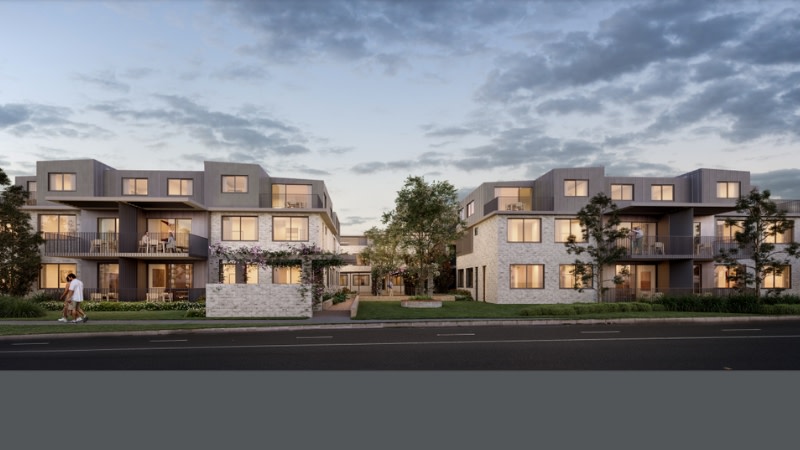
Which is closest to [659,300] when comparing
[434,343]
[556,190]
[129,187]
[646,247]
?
[646,247]

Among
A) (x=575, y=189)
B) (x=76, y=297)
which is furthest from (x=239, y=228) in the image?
(x=575, y=189)

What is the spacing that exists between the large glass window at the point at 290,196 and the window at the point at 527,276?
1485 centimetres

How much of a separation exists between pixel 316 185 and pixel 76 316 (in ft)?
68.7

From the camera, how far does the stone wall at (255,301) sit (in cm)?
2245

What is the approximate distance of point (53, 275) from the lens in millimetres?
34625

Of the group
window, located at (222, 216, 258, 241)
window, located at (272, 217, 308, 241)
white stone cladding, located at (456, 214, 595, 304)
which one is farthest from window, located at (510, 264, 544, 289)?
window, located at (222, 216, 258, 241)

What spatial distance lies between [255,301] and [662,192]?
29.6 metres

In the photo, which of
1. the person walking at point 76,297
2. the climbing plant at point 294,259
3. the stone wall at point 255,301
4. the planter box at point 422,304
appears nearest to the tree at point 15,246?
the person walking at point 76,297

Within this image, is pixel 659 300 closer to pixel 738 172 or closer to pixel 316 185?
pixel 738 172

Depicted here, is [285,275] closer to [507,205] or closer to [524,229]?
[507,205]

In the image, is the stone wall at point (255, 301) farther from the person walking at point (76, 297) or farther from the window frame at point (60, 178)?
the window frame at point (60, 178)

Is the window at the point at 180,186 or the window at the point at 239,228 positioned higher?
the window at the point at 180,186

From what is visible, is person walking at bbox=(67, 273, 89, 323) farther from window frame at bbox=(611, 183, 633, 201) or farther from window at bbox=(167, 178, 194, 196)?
window frame at bbox=(611, 183, 633, 201)

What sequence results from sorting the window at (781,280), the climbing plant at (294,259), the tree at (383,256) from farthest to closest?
the tree at (383,256)
the window at (781,280)
the climbing plant at (294,259)
